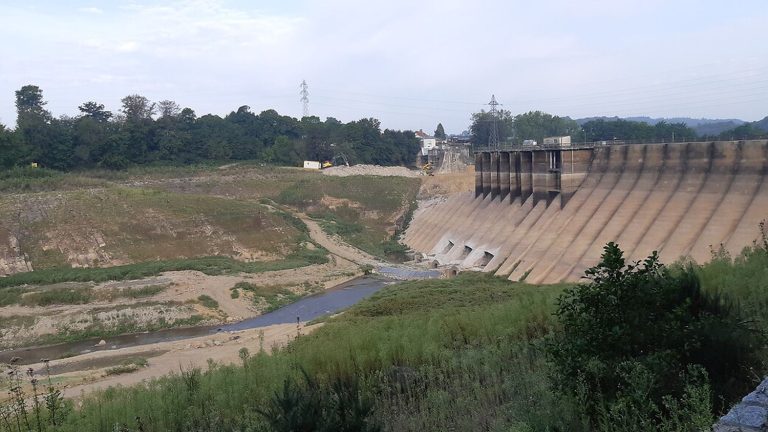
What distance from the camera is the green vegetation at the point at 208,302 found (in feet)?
130

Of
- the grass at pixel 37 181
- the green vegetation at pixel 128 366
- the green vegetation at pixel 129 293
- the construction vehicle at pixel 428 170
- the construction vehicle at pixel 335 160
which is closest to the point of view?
the green vegetation at pixel 128 366

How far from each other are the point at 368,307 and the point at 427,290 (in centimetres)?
504

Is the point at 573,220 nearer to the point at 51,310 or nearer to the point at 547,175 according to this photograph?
the point at 547,175

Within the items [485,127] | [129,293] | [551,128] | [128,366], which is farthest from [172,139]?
[551,128]

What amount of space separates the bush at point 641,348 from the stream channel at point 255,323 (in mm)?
24777

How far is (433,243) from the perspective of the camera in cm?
5931

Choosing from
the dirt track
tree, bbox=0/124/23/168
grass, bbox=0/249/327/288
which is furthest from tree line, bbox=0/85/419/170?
the dirt track

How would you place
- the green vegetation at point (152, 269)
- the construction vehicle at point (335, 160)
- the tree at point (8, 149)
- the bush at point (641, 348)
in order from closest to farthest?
the bush at point (641, 348), the green vegetation at point (152, 269), the tree at point (8, 149), the construction vehicle at point (335, 160)

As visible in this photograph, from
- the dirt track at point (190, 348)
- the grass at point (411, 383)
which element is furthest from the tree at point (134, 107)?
the grass at point (411, 383)

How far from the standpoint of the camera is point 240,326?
37.5 metres

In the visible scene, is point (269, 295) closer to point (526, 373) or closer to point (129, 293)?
point (129, 293)

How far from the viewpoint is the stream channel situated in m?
32.4

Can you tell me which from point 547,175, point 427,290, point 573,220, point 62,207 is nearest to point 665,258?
point 573,220

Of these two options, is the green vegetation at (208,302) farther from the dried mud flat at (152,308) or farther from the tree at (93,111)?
the tree at (93,111)
